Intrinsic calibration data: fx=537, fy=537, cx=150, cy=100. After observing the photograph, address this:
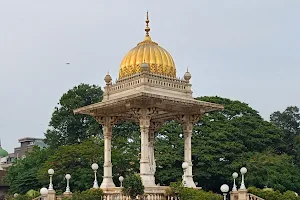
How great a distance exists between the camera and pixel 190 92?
25094 millimetres

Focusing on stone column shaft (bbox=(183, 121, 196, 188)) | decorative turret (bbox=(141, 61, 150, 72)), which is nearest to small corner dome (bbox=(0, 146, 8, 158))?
stone column shaft (bbox=(183, 121, 196, 188))

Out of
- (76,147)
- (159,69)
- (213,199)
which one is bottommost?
(213,199)

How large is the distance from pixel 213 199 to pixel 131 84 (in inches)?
245

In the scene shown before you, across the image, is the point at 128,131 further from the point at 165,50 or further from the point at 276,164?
the point at 165,50

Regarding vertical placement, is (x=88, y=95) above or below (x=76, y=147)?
above

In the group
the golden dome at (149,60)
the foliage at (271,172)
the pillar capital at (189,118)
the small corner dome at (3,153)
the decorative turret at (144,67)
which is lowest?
the foliage at (271,172)

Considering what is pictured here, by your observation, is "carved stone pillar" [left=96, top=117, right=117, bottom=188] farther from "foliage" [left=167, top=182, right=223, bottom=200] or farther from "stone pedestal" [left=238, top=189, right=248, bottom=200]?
"stone pedestal" [left=238, top=189, right=248, bottom=200]

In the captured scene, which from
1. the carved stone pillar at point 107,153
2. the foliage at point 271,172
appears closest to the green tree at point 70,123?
the foliage at point 271,172

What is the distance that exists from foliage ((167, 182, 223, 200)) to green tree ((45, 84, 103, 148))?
73.9 ft

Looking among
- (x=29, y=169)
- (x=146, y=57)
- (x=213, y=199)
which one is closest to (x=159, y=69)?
(x=146, y=57)

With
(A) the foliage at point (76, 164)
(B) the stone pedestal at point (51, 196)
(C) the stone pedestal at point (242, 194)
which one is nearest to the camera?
(C) the stone pedestal at point (242, 194)

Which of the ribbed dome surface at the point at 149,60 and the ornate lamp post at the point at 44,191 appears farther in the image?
the ornate lamp post at the point at 44,191

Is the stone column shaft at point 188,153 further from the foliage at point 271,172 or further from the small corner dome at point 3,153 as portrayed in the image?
the small corner dome at point 3,153

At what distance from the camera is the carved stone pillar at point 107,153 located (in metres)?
24.9
